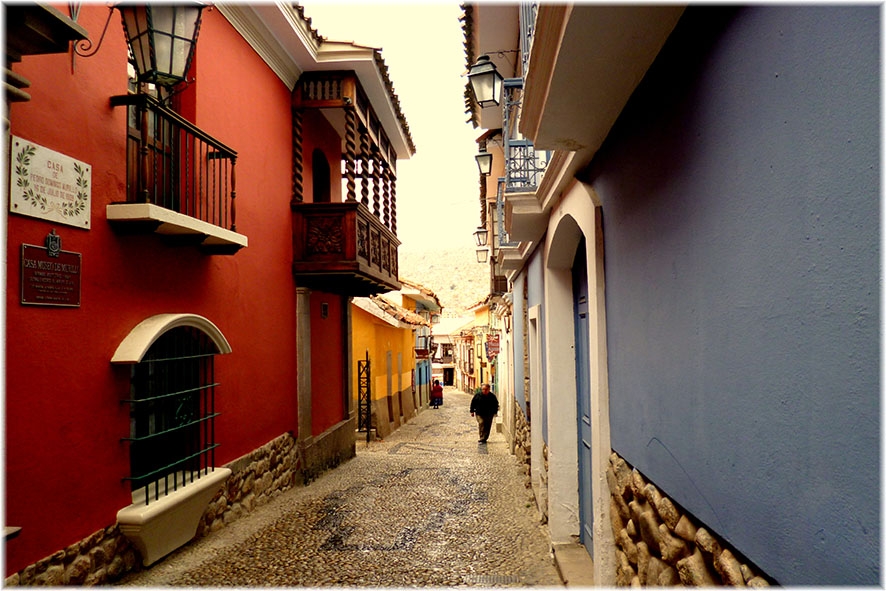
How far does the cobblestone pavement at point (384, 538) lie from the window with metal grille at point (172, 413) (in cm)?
77

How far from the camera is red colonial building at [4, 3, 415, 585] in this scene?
4.00m

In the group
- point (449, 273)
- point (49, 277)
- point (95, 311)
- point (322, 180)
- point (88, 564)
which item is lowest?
point (88, 564)

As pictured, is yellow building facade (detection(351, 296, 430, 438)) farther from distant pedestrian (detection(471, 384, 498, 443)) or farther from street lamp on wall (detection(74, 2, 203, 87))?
street lamp on wall (detection(74, 2, 203, 87))

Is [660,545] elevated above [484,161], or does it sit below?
below

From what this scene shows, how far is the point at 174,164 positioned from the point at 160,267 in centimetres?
116

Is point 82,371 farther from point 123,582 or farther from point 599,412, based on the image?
point 599,412

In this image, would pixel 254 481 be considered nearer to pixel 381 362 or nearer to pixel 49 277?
pixel 49 277

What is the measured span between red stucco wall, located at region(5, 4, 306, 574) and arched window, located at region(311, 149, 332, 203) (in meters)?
4.41

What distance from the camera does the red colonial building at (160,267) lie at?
3998 mm

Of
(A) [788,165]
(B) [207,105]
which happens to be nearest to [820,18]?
(A) [788,165]

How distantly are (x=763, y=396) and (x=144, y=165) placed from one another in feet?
16.4

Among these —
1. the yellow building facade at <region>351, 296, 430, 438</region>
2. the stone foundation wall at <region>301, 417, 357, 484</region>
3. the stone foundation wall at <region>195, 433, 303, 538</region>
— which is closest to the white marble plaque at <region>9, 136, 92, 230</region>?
the stone foundation wall at <region>195, 433, 303, 538</region>

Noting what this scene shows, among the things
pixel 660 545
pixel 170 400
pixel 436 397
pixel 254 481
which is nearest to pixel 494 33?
pixel 170 400

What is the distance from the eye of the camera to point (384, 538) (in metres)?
6.36
